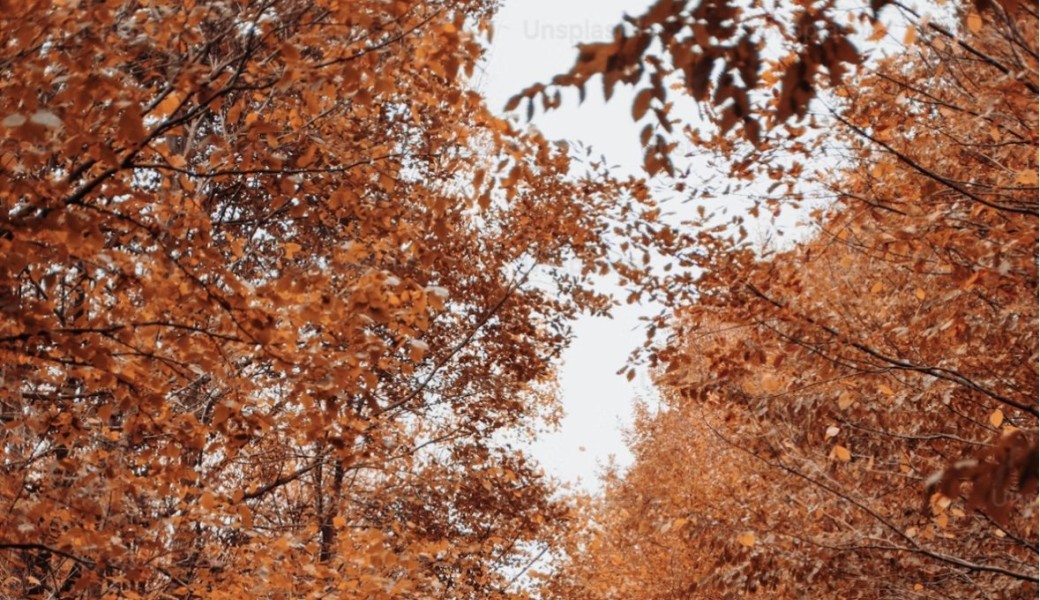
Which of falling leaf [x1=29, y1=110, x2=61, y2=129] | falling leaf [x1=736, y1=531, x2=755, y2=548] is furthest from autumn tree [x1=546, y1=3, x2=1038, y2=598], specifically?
falling leaf [x1=29, y1=110, x2=61, y2=129]

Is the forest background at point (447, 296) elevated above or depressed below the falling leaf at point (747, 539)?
above

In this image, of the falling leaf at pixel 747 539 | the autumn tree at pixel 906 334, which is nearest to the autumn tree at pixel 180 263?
the autumn tree at pixel 906 334

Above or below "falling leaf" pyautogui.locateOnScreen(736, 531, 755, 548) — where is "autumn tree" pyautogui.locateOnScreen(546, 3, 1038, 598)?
above

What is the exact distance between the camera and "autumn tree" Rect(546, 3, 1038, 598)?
466 cm

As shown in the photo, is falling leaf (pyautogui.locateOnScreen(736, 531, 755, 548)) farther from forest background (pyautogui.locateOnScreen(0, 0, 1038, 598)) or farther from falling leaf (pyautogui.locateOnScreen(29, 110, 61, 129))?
falling leaf (pyautogui.locateOnScreen(29, 110, 61, 129))

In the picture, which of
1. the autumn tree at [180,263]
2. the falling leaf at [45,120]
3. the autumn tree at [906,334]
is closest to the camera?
the falling leaf at [45,120]

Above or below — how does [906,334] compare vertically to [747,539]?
above

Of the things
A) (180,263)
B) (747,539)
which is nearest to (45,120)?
(180,263)

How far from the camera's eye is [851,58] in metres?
2.36

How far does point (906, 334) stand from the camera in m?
5.39

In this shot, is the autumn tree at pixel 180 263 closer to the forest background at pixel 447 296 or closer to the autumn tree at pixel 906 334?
the forest background at pixel 447 296

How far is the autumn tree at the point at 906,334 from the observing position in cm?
466

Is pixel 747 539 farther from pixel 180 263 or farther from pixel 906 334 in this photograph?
pixel 180 263

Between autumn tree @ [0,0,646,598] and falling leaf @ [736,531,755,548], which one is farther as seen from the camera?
falling leaf @ [736,531,755,548]
